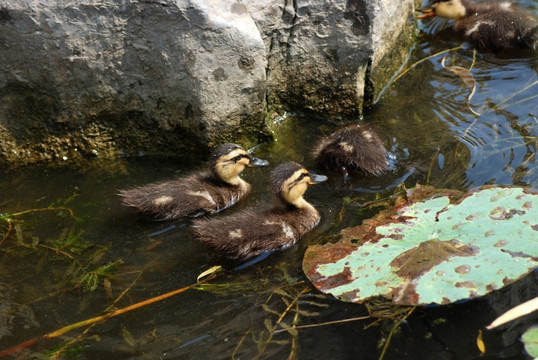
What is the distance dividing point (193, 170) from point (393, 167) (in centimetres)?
143

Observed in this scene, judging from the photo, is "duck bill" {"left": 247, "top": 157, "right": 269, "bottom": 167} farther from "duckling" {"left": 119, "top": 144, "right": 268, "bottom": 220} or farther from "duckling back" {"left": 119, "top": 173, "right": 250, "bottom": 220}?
"duckling back" {"left": 119, "top": 173, "right": 250, "bottom": 220}

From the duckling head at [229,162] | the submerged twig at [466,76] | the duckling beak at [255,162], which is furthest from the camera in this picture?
the submerged twig at [466,76]

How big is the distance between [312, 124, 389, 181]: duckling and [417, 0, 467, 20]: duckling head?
2213mm

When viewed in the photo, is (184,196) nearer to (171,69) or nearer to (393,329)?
(171,69)

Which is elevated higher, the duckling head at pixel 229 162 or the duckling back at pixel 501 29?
the duckling back at pixel 501 29

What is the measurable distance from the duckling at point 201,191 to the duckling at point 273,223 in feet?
1.00

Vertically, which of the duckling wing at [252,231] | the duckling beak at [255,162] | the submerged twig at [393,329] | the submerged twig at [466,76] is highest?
the submerged twig at [466,76]

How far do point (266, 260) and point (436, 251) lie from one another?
1.03m

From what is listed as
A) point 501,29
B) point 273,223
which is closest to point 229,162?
point 273,223

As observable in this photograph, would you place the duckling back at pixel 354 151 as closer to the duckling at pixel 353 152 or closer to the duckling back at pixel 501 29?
the duckling at pixel 353 152

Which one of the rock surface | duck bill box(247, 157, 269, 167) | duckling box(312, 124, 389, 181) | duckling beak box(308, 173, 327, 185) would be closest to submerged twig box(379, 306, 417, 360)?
duckling beak box(308, 173, 327, 185)

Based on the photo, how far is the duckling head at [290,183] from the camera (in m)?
4.53

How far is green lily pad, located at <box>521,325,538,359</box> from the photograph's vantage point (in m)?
3.07

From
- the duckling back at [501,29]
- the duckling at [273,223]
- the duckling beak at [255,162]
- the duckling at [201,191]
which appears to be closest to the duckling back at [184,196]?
the duckling at [201,191]
